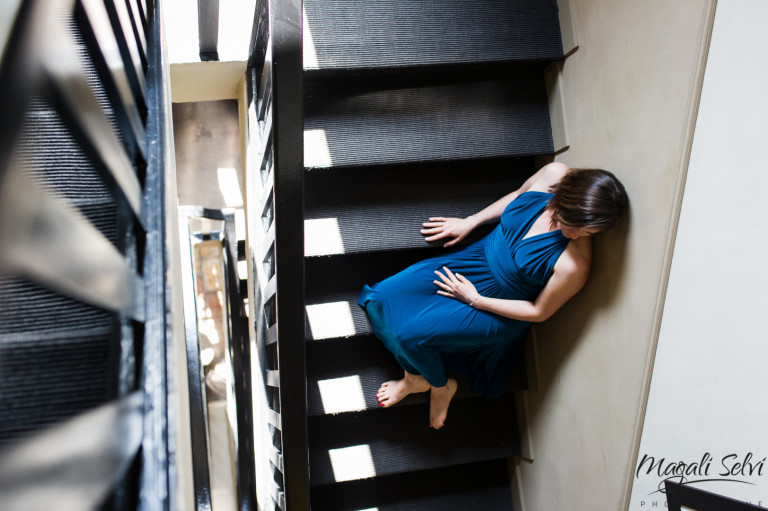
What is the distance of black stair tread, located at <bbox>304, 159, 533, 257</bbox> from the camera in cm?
254

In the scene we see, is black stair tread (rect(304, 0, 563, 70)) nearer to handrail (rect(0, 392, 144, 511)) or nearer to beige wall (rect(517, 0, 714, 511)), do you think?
beige wall (rect(517, 0, 714, 511))

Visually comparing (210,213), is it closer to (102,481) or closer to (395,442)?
(395,442)

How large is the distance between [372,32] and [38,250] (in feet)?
6.86

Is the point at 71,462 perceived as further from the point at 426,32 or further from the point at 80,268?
the point at 426,32

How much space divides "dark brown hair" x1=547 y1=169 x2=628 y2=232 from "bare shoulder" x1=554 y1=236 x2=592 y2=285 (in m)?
0.14

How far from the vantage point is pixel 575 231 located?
6.59ft

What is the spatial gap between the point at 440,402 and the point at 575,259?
89 cm

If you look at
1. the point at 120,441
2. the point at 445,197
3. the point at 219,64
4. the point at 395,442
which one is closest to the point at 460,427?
the point at 395,442

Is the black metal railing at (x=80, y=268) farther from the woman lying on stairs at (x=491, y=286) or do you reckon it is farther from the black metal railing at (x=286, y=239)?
the woman lying on stairs at (x=491, y=286)

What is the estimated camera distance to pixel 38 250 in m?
0.59

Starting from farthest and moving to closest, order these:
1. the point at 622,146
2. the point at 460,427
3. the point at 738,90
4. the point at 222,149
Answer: the point at 222,149 → the point at 460,427 → the point at 622,146 → the point at 738,90

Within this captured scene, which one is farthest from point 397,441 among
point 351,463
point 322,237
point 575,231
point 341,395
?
point 575,231

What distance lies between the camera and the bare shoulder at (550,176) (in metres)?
2.28

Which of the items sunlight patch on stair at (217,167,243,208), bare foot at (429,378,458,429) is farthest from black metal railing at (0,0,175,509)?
sunlight patch on stair at (217,167,243,208)
